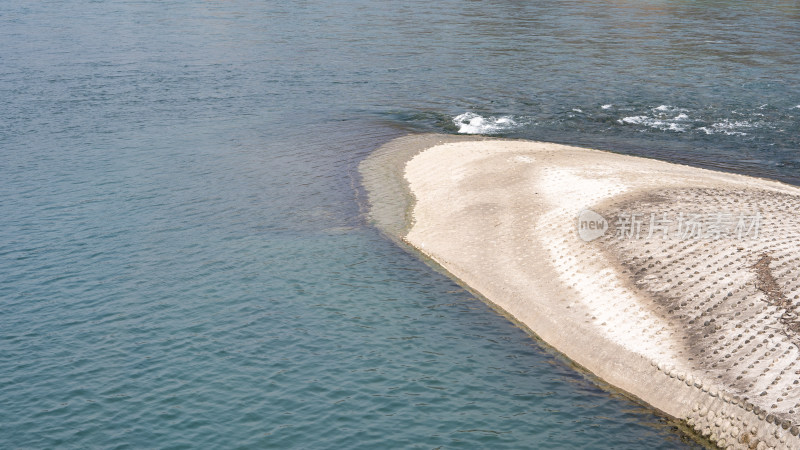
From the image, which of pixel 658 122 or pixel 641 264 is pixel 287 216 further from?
pixel 658 122

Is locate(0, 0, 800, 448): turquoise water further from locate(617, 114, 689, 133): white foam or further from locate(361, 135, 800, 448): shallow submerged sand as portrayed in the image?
locate(361, 135, 800, 448): shallow submerged sand

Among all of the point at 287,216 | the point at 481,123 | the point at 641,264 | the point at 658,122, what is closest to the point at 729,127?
the point at 658,122

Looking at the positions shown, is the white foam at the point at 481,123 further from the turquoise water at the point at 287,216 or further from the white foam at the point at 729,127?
the white foam at the point at 729,127

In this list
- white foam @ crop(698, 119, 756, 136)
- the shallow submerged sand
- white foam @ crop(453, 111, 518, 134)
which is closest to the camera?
the shallow submerged sand

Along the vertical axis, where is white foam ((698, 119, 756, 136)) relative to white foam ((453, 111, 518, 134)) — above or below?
above

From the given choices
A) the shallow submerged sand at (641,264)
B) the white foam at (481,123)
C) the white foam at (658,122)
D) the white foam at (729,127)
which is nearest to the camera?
the shallow submerged sand at (641,264)

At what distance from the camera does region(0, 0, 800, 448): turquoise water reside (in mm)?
21250

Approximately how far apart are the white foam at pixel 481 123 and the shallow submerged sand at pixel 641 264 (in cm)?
785

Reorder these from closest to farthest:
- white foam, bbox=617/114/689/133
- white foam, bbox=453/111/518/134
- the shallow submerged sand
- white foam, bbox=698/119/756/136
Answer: the shallow submerged sand → white foam, bbox=698/119/756/136 → white foam, bbox=617/114/689/133 → white foam, bbox=453/111/518/134

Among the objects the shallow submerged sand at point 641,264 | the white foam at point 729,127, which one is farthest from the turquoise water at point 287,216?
the shallow submerged sand at point 641,264

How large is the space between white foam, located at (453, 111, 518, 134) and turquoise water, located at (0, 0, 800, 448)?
26 centimetres

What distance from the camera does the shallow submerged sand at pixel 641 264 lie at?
21156mm

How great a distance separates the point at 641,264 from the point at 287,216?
15833 millimetres

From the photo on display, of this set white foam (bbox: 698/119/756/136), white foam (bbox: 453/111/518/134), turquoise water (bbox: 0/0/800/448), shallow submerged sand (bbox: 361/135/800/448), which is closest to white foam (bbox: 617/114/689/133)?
turquoise water (bbox: 0/0/800/448)
